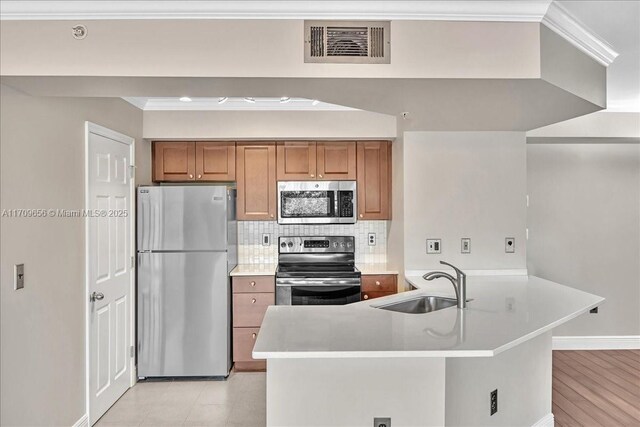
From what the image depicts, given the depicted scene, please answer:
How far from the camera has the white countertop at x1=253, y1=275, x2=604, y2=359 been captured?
1755 millimetres

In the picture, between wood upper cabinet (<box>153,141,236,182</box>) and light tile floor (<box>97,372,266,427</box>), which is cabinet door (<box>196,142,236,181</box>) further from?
light tile floor (<box>97,372,266,427</box>)

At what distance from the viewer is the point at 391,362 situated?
1.91 metres

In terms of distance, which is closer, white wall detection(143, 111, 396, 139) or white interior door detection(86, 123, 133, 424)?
white interior door detection(86, 123, 133, 424)

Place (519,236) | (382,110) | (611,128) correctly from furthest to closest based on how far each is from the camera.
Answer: (611,128), (519,236), (382,110)

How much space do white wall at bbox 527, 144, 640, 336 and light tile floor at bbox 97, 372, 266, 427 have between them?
118 inches

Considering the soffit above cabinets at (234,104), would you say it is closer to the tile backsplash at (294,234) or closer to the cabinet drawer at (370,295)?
the tile backsplash at (294,234)

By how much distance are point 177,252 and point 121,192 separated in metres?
0.67

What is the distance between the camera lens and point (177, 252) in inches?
148

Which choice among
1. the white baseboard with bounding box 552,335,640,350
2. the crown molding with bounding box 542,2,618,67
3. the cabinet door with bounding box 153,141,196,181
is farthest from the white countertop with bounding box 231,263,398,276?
the crown molding with bounding box 542,2,618,67

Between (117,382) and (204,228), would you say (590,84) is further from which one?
(117,382)

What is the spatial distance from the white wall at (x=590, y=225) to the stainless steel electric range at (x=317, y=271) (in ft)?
6.25

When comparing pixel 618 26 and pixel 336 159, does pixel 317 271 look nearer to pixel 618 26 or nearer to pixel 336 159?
pixel 336 159

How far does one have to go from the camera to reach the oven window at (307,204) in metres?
4.16

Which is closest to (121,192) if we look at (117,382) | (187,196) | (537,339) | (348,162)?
(187,196)
